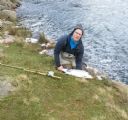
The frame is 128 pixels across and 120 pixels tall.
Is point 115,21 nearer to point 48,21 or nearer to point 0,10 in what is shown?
point 48,21

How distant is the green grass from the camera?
9.32 m

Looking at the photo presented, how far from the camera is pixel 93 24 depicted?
26.6 metres

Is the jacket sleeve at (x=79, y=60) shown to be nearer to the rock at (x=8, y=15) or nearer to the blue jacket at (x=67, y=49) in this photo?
the blue jacket at (x=67, y=49)

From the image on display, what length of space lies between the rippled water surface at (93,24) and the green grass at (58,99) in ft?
15.4

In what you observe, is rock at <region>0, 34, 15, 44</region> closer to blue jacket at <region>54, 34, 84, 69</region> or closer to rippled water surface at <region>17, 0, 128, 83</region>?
rippled water surface at <region>17, 0, 128, 83</region>

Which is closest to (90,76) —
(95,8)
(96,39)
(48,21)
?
(96,39)

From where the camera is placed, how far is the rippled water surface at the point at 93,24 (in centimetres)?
1819

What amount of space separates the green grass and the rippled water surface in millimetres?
4708

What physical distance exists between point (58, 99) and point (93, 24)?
17008 millimetres

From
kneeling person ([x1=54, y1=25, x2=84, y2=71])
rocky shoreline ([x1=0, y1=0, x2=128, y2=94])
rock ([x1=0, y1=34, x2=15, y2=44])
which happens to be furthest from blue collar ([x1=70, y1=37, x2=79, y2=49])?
rock ([x1=0, y1=34, x2=15, y2=44])

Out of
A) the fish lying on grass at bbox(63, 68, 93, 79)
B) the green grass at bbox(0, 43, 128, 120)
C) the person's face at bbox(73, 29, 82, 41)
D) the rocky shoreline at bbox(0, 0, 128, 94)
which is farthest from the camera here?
the rocky shoreline at bbox(0, 0, 128, 94)

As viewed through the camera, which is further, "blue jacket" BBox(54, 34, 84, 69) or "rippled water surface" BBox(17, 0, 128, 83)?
"rippled water surface" BBox(17, 0, 128, 83)

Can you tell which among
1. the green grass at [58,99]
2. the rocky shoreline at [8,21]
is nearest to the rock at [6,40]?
the rocky shoreline at [8,21]

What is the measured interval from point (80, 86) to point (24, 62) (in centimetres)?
253
